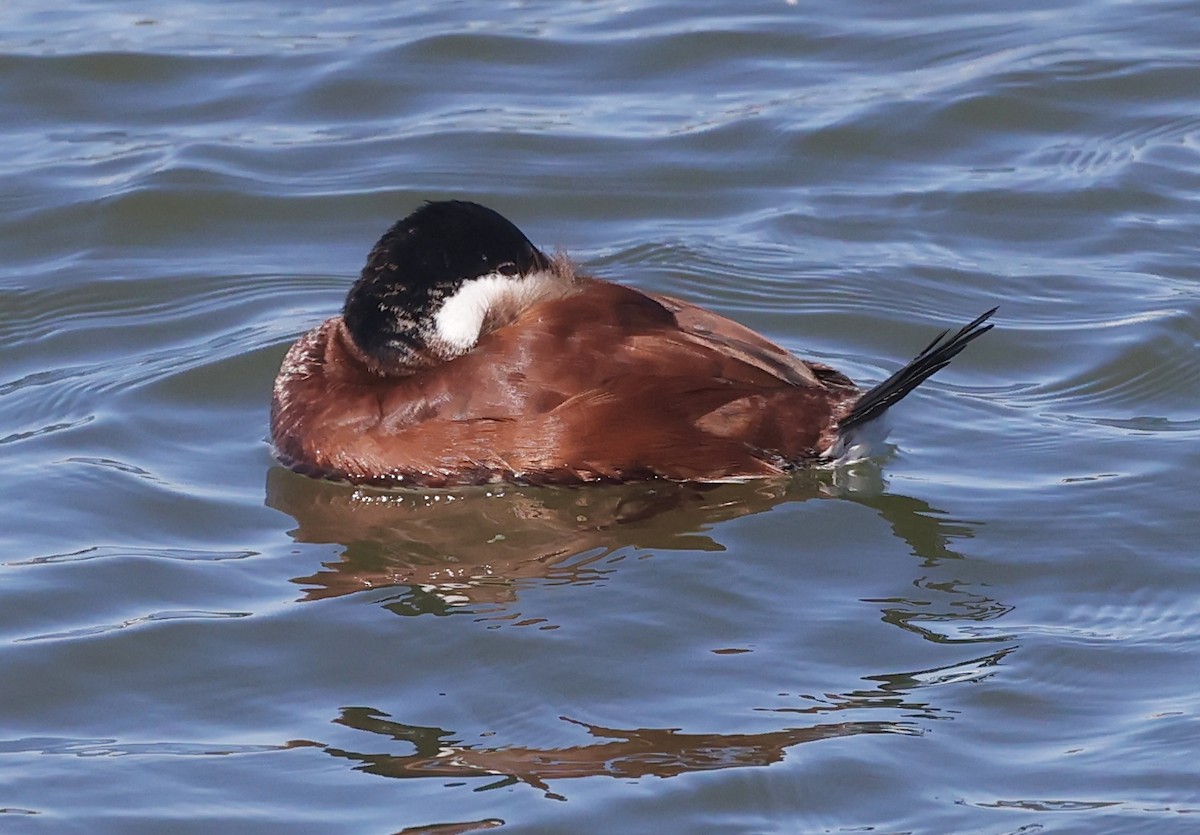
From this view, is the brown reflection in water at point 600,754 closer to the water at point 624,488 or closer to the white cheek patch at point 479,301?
the water at point 624,488

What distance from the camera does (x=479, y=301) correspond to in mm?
6469

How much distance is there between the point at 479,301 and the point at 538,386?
0.47 meters

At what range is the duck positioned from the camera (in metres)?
6.18

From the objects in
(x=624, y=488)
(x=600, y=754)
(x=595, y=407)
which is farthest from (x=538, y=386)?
(x=600, y=754)

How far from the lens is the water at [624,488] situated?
4.71 metres

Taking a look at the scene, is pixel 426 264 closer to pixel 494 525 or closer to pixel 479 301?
pixel 479 301

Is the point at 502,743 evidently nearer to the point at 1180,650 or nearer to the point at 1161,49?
the point at 1180,650

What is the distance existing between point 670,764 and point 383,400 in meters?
2.18

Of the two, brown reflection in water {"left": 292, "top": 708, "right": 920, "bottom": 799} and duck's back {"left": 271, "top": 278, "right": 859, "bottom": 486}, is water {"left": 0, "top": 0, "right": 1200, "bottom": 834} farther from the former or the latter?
duck's back {"left": 271, "top": 278, "right": 859, "bottom": 486}

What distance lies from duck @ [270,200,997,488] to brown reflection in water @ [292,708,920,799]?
4.99 feet

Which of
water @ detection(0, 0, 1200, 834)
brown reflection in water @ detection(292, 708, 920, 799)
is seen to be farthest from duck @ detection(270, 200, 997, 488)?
brown reflection in water @ detection(292, 708, 920, 799)

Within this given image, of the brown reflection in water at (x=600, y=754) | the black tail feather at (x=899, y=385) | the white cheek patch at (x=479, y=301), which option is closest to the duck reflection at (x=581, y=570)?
the brown reflection in water at (x=600, y=754)

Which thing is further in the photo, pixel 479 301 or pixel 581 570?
pixel 479 301

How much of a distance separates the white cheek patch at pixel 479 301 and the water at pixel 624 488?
555 mm
